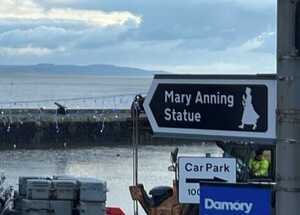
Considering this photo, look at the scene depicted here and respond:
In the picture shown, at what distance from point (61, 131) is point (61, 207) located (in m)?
52.5

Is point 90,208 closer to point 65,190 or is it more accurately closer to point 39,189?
point 65,190

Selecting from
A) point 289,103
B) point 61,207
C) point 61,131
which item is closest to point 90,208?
point 61,207

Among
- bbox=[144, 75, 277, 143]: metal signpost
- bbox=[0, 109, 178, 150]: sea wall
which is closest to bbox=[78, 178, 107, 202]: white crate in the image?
bbox=[144, 75, 277, 143]: metal signpost

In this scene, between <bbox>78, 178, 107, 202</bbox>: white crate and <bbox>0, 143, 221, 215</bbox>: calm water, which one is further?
<bbox>0, 143, 221, 215</bbox>: calm water

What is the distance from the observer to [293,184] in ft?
11.8

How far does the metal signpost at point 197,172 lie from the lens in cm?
633

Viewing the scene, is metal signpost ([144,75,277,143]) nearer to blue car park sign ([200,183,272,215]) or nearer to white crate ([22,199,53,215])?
blue car park sign ([200,183,272,215])

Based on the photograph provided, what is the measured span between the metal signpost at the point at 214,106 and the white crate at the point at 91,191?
11.3 metres

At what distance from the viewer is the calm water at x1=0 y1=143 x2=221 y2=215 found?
3931 centimetres

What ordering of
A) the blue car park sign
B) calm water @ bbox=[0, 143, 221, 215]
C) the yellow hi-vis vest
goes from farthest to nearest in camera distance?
calm water @ bbox=[0, 143, 221, 215] → the yellow hi-vis vest → the blue car park sign

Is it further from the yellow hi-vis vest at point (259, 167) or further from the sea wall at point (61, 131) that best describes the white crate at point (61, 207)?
the sea wall at point (61, 131)

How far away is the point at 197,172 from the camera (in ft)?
21.3

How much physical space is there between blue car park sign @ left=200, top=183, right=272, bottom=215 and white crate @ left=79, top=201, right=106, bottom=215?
1156cm

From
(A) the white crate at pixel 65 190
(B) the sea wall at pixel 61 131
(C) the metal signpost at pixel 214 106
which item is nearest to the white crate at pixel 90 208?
(A) the white crate at pixel 65 190
